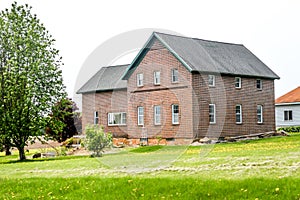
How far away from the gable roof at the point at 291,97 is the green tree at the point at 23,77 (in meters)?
30.1

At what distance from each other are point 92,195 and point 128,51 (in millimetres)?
5369

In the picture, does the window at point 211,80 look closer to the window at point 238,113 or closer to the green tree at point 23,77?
the window at point 238,113

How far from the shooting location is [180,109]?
3722cm

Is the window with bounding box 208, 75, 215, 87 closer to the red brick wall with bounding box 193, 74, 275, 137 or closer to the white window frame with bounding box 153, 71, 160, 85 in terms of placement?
the red brick wall with bounding box 193, 74, 275, 137

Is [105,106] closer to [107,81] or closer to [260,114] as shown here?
[107,81]

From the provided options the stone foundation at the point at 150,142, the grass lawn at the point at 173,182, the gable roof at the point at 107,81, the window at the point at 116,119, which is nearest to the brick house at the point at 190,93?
the window at the point at 116,119

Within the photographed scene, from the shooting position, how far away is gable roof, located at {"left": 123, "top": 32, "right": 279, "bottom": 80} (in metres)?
37.3

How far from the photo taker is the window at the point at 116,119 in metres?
42.8

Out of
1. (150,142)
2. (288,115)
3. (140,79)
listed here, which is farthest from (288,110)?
(150,142)

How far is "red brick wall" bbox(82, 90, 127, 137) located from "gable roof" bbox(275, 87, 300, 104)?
63.0ft

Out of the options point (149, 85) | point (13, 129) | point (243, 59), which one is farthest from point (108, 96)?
point (13, 129)

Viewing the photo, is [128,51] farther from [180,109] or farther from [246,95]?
[246,95]

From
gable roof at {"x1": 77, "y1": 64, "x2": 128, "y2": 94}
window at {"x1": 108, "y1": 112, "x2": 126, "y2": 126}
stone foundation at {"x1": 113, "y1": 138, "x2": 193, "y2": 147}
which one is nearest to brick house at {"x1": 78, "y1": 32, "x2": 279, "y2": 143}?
window at {"x1": 108, "y1": 112, "x2": 126, "y2": 126}

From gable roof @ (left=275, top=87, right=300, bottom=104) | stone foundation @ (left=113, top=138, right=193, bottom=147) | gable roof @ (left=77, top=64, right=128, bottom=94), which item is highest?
gable roof @ (left=77, top=64, right=128, bottom=94)
